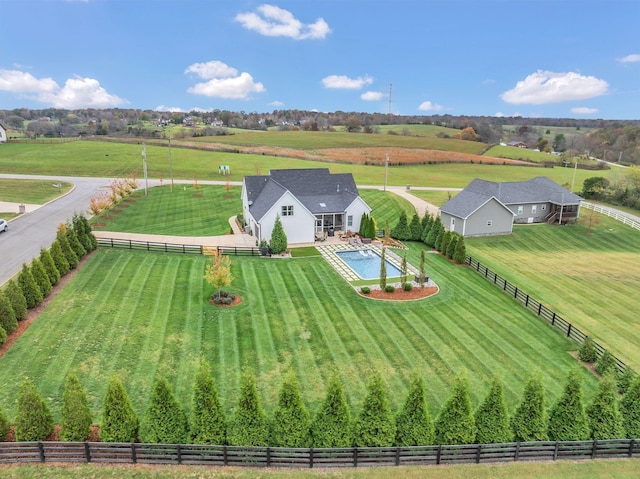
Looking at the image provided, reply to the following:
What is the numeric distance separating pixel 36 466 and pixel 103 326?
30.2 feet

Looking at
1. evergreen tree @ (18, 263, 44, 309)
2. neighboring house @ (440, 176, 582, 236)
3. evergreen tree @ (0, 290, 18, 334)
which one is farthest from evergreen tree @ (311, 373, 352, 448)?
neighboring house @ (440, 176, 582, 236)

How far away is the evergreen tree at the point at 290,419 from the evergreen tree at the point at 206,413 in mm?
1684

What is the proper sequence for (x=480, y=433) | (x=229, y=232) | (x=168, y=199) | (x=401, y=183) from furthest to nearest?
1. (x=401, y=183)
2. (x=168, y=199)
3. (x=229, y=232)
4. (x=480, y=433)

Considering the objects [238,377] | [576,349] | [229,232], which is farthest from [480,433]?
[229,232]

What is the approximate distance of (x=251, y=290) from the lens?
2675 cm

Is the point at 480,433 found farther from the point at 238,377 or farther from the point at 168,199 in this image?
the point at 168,199

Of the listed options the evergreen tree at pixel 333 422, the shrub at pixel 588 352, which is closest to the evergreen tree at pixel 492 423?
the evergreen tree at pixel 333 422

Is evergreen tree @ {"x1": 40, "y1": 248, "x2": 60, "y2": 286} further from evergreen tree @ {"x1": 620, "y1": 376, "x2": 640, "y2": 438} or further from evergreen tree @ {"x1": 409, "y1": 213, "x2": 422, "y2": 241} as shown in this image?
evergreen tree @ {"x1": 409, "y1": 213, "x2": 422, "y2": 241}

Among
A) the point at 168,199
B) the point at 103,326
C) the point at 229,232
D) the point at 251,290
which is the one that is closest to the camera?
the point at 103,326

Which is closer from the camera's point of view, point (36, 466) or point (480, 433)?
point (36, 466)

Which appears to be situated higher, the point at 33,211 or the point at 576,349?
the point at 33,211

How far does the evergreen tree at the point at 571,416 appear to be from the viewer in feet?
44.0

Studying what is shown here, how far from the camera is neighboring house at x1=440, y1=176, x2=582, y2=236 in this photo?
43.8 metres

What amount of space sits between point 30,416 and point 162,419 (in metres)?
3.97
